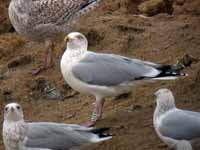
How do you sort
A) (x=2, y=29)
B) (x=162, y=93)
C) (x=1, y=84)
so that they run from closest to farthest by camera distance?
(x=162, y=93), (x=1, y=84), (x=2, y=29)

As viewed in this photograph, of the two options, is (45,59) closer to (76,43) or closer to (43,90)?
(43,90)

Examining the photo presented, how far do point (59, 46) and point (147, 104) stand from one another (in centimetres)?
329

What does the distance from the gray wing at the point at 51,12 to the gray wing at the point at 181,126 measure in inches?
177

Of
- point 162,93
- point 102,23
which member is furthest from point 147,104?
point 102,23

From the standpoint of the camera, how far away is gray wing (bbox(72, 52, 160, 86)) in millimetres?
10172

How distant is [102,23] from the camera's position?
14.1m

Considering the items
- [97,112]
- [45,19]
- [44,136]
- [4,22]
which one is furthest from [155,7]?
[44,136]

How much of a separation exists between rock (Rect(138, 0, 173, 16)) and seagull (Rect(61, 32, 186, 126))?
429 cm

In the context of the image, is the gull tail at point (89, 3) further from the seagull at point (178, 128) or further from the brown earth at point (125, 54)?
the seagull at point (178, 128)

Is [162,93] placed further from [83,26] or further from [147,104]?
[83,26]

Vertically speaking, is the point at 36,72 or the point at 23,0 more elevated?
the point at 23,0

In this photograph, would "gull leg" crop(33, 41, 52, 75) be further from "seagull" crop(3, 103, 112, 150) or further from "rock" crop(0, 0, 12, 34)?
"seagull" crop(3, 103, 112, 150)

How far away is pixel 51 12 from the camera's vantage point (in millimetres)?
13008

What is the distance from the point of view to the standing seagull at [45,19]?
Result: 42.4ft
